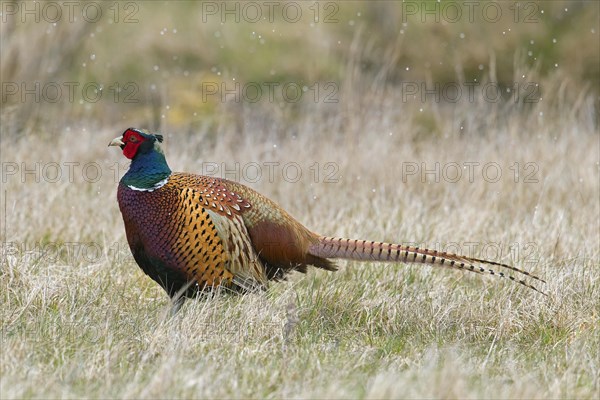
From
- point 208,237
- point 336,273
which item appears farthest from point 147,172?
point 336,273

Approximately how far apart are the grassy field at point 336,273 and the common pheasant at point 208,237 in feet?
0.54

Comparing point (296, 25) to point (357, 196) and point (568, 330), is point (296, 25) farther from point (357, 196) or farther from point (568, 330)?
point (568, 330)

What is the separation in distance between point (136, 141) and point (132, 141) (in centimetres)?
2

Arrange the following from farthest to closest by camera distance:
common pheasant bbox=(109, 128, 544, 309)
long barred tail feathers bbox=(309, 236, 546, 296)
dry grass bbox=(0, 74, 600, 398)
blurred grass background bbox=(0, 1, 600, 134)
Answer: blurred grass background bbox=(0, 1, 600, 134), long barred tail feathers bbox=(309, 236, 546, 296), common pheasant bbox=(109, 128, 544, 309), dry grass bbox=(0, 74, 600, 398)

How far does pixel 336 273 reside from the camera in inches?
205

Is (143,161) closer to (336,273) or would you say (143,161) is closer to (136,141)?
(136,141)

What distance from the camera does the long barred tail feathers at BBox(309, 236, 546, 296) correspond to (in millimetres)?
4500

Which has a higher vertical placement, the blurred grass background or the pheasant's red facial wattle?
the blurred grass background

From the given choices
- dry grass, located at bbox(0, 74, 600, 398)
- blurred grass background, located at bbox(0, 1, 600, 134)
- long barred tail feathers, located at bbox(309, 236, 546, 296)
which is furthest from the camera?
blurred grass background, located at bbox(0, 1, 600, 134)

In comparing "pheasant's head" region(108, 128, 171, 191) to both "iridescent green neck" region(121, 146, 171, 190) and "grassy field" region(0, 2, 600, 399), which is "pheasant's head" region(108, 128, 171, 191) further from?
"grassy field" region(0, 2, 600, 399)

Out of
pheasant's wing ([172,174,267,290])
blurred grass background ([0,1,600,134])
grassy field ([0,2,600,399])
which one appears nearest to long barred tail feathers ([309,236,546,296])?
grassy field ([0,2,600,399])

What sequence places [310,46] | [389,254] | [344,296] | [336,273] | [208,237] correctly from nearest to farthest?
1. [208,237]
2. [389,254]
3. [344,296]
4. [336,273]
5. [310,46]

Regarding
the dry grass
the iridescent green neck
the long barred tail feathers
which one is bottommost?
the dry grass

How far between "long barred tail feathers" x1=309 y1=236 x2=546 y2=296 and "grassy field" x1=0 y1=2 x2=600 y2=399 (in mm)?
181
